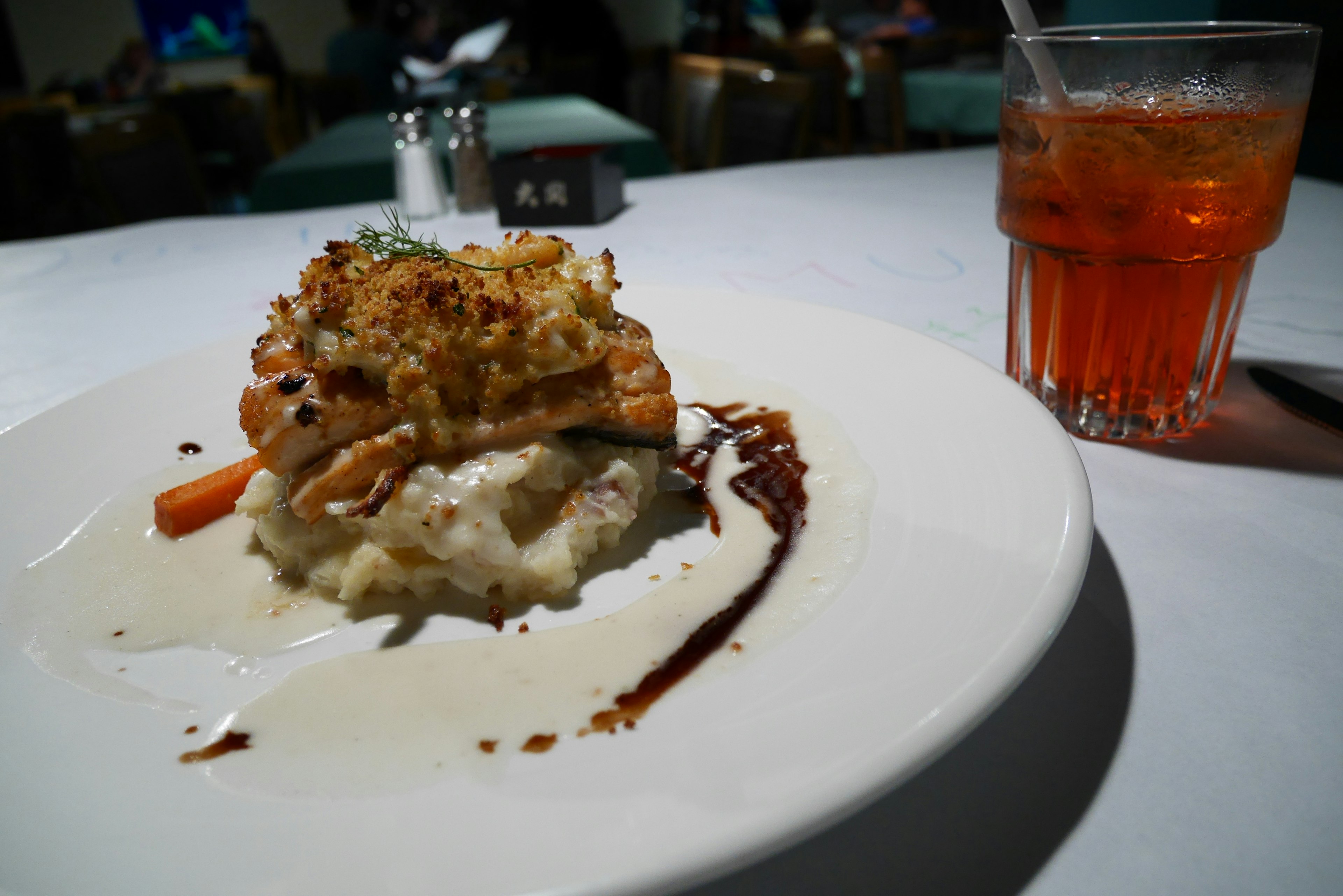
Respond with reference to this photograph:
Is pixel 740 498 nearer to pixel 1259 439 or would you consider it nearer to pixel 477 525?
pixel 477 525

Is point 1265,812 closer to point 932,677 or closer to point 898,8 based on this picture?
point 932,677

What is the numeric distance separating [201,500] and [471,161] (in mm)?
2499

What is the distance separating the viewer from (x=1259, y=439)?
60.4 inches

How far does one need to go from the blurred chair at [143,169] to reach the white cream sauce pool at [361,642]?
490 cm

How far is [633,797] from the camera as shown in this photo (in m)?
0.79

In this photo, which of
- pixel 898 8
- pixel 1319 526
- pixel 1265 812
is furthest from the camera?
pixel 898 8

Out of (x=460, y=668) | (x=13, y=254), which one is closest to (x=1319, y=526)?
(x=460, y=668)

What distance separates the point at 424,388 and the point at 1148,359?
1323 millimetres

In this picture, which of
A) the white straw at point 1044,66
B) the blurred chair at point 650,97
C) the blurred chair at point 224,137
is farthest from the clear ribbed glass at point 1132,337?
the blurred chair at point 224,137

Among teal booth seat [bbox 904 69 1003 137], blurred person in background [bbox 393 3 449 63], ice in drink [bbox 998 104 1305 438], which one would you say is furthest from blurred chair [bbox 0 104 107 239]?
ice in drink [bbox 998 104 1305 438]

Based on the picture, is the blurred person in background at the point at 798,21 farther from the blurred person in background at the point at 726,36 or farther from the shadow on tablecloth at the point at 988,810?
the shadow on tablecloth at the point at 988,810

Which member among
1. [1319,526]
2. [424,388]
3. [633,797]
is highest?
[424,388]

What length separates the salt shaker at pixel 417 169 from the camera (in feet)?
11.7

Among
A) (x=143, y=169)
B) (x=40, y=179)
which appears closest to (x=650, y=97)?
(x=40, y=179)
